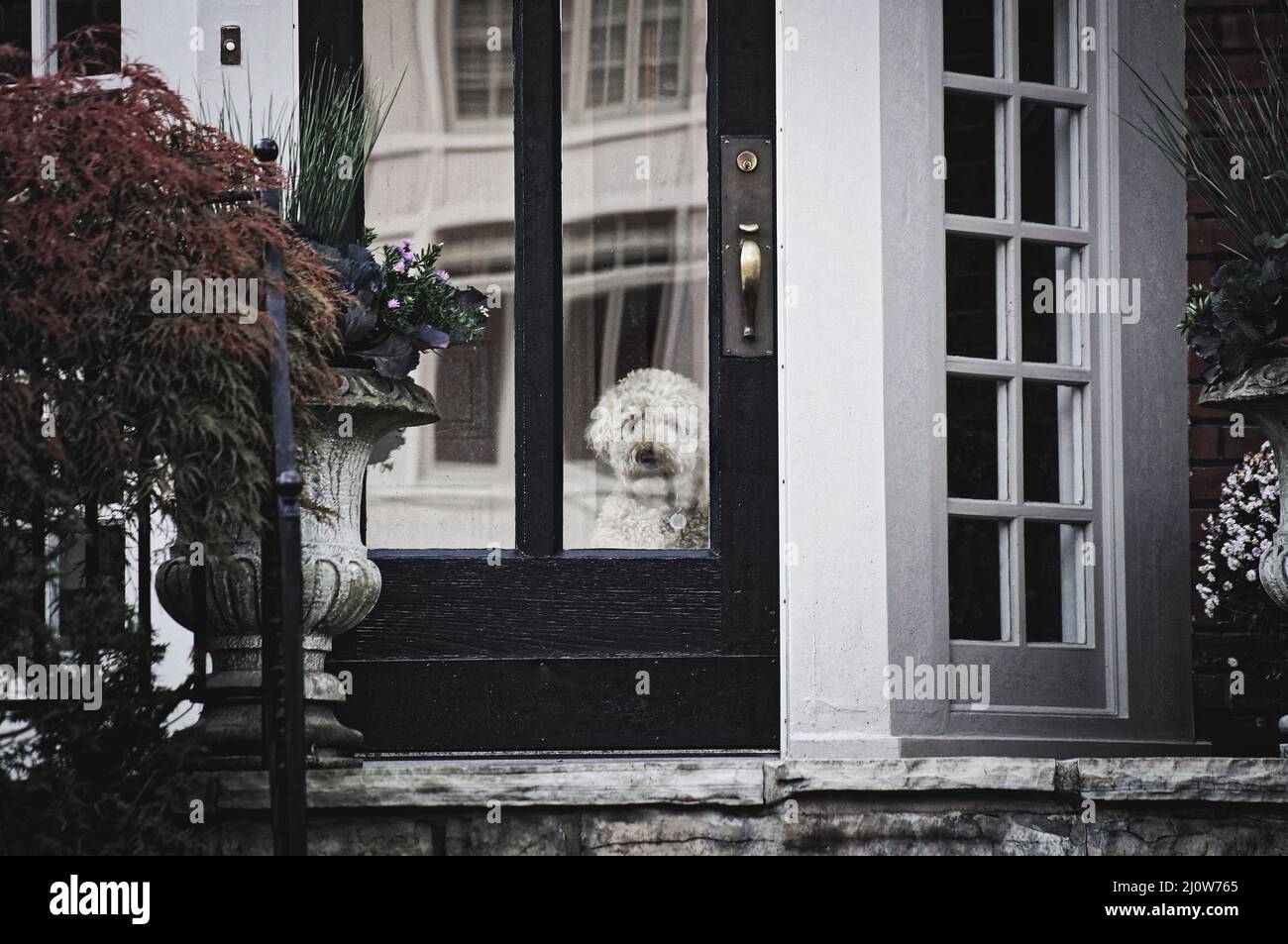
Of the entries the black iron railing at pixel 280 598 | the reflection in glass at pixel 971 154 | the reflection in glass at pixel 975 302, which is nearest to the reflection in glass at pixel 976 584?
the reflection in glass at pixel 975 302

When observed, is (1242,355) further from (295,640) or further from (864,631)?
(295,640)

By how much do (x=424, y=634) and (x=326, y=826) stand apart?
89 cm

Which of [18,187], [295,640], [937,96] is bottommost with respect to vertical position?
[295,640]

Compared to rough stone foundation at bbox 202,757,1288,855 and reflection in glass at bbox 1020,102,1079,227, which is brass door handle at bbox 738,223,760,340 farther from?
rough stone foundation at bbox 202,757,1288,855

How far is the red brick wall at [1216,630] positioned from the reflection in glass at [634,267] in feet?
4.59

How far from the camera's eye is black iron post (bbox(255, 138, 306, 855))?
3018 millimetres

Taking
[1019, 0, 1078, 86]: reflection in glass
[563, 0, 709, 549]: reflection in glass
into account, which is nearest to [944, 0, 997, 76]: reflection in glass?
[1019, 0, 1078, 86]: reflection in glass

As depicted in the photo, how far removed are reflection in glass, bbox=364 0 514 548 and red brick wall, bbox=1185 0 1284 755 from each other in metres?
1.96

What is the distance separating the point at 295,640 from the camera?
3.02m

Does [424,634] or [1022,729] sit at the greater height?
[424,634]

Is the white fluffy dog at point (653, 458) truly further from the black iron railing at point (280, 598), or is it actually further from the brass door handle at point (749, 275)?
the black iron railing at point (280, 598)

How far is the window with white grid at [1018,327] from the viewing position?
4.55 metres

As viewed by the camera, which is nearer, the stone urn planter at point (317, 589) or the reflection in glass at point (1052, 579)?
the stone urn planter at point (317, 589)
